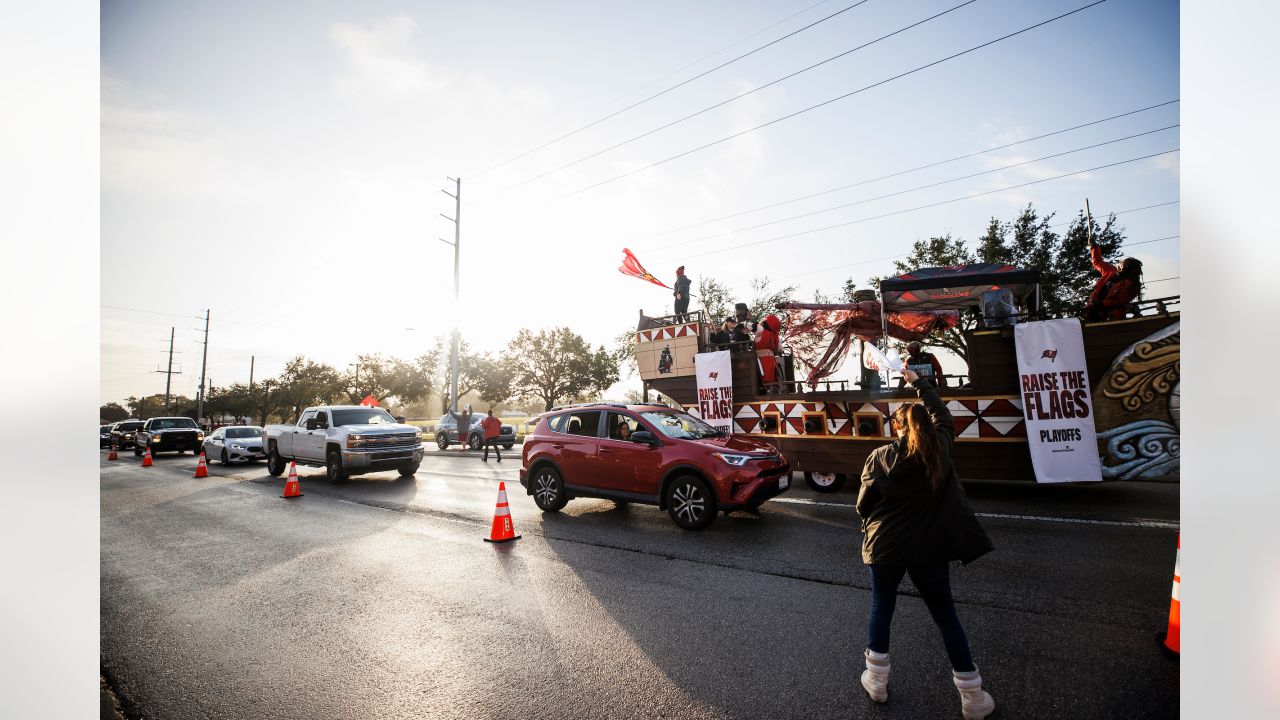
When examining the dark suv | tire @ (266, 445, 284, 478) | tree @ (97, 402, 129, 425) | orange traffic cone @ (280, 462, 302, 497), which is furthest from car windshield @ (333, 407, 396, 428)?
tree @ (97, 402, 129, 425)

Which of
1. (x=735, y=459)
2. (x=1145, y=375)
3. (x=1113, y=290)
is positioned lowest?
(x=735, y=459)

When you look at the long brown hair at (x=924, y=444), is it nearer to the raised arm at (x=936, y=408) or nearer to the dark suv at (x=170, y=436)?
the raised arm at (x=936, y=408)

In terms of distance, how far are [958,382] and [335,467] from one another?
542 inches

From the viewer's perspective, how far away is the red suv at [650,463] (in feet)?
23.4

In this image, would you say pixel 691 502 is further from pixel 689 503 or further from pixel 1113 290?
pixel 1113 290

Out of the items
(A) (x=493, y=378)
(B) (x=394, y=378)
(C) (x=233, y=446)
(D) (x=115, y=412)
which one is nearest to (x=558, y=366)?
(A) (x=493, y=378)

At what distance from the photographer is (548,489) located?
8797 mm

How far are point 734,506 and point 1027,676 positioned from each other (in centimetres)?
387

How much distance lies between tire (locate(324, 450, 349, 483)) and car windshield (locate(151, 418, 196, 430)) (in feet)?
61.3

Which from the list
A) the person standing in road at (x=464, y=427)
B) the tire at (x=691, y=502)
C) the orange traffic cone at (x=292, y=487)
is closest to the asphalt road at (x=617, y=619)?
the tire at (x=691, y=502)

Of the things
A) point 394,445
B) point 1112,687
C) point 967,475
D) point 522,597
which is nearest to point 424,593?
point 522,597

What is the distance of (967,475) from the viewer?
810 cm

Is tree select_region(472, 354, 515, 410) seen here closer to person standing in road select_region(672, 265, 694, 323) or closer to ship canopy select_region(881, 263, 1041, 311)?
person standing in road select_region(672, 265, 694, 323)

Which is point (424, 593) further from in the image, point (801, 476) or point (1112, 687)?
point (801, 476)
